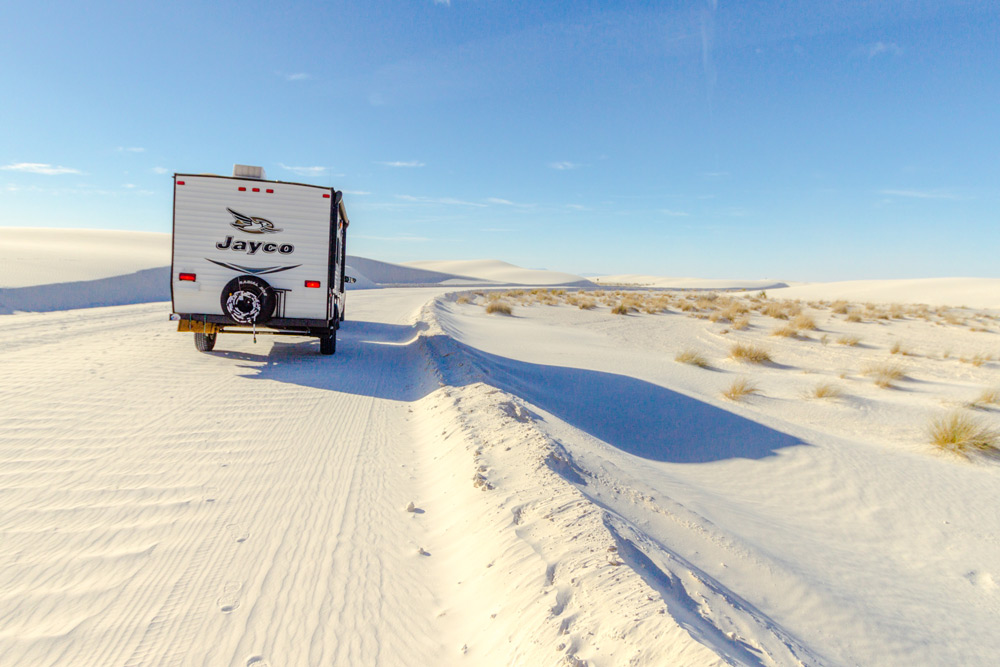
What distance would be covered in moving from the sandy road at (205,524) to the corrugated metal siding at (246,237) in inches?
68.2

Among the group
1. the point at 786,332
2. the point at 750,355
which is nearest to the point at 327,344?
the point at 750,355

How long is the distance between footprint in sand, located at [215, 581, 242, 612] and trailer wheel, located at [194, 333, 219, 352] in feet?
26.1

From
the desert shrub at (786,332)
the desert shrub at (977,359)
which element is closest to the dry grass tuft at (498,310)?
the desert shrub at (786,332)

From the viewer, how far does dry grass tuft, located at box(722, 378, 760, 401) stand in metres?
9.61

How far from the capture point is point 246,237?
9039 millimetres

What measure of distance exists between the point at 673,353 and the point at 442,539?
12.3m

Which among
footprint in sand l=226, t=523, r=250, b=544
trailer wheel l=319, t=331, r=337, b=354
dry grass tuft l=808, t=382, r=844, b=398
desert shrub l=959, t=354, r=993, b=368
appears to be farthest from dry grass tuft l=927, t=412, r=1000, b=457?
trailer wheel l=319, t=331, r=337, b=354

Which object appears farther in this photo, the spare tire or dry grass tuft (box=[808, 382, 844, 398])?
dry grass tuft (box=[808, 382, 844, 398])

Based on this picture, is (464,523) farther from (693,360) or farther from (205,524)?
(693,360)

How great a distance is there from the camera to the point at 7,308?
15414 mm

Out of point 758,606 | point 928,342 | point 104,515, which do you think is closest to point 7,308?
point 104,515

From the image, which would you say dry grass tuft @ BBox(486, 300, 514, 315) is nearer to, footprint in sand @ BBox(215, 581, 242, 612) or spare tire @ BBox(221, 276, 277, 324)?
spare tire @ BBox(221, 276, 277, 324)

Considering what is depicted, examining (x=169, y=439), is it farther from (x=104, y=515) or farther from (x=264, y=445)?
(x=104, y=515)

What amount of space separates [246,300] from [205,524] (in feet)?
19.3
